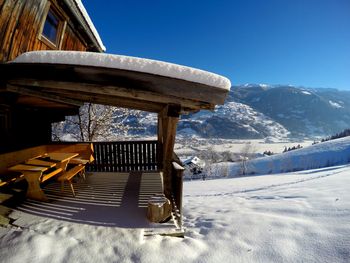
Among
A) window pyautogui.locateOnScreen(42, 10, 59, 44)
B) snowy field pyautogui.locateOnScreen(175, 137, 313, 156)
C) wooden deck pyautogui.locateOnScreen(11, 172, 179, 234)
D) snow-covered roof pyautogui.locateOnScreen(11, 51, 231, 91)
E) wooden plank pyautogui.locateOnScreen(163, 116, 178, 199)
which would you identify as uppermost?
window pyautogui.locateOnScreen(42, 10, 59, 44)

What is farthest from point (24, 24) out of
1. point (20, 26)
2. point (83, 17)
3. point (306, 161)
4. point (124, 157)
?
point (306, 161)

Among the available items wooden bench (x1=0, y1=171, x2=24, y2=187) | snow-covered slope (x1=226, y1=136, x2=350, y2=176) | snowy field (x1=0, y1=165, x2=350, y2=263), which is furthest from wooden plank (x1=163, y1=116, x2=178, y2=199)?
snow-covered slope (x1=226, y1=136, x2=350, y2=176)

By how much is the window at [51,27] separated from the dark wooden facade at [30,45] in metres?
0.10

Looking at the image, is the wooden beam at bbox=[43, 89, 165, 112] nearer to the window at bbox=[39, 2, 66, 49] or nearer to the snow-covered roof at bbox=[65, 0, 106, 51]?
the window at bbox=[39, 2, 66, 49]

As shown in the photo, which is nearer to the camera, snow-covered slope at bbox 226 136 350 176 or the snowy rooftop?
the snowy rooftop

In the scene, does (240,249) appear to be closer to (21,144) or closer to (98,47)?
(21,144)

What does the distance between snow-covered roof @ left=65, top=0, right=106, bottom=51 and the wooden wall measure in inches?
13.3

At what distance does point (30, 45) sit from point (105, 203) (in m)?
4.10

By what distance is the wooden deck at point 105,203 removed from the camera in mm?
3990

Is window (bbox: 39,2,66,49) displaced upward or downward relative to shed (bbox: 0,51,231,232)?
upward

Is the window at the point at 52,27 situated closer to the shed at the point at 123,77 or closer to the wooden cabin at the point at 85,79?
the wooden cabin at the point at 85,79

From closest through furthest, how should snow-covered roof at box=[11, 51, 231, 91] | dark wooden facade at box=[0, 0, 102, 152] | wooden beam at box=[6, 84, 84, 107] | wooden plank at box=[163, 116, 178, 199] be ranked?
snow-covered roof at box=[11, 51, 231, 91] → wooden plank at box=[163, 116, 178, 199] → wooden beam at box=[6, 84, 84, 107] → dark wooden facade at box=[0, 0, 102, 152]

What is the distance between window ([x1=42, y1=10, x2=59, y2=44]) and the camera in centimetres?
595

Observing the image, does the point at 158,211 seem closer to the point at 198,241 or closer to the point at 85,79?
the point at 198,241
